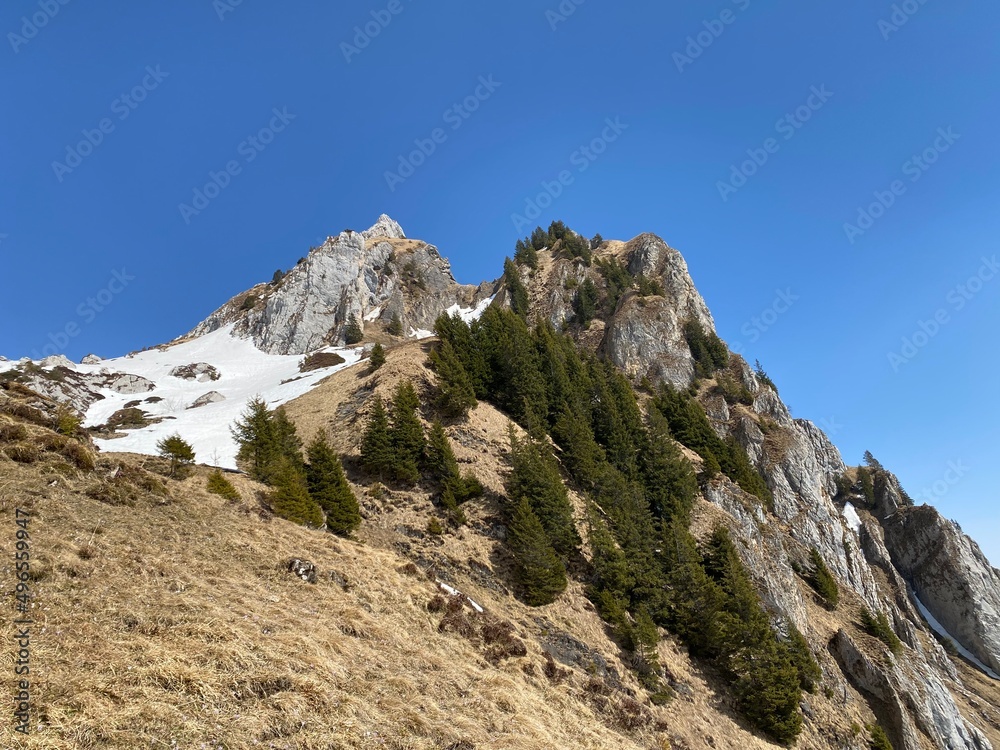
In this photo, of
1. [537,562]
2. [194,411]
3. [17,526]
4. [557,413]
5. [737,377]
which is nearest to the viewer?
[17,526]

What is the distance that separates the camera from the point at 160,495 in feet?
61.0

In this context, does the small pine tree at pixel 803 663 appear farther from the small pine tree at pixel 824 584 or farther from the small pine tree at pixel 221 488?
the small pine tree at pixel 221 488

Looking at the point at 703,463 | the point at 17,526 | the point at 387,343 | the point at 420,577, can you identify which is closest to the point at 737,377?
the point at 703,463

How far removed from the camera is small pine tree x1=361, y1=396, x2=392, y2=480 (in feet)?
100

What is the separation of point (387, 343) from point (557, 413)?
6115 cm

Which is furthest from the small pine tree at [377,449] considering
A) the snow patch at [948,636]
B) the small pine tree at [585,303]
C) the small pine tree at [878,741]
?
the snow patch at [948,636]

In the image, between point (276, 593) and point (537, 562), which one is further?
point (537, 562)

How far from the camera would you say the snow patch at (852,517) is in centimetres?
8362

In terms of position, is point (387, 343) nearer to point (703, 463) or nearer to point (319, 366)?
point (319, 366)

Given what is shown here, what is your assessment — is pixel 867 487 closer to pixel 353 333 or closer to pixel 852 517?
pixel 852 517

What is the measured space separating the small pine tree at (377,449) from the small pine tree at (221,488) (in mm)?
10232

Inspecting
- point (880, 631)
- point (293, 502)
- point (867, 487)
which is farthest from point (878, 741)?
point (867, 487)

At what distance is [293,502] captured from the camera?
70.7 ft

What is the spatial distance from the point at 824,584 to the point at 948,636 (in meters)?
48.3
